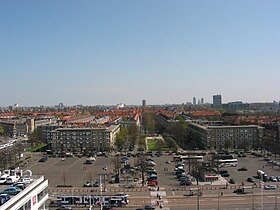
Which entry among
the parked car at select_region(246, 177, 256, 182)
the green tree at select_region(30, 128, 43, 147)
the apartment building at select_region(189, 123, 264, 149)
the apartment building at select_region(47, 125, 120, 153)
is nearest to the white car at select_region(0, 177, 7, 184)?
the parked car at select_region(246, 177, 256, 182)

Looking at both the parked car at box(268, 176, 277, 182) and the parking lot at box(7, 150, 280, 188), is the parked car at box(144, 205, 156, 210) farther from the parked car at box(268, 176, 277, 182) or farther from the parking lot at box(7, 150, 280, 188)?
the parked car at box(268, 176, 277, 182)

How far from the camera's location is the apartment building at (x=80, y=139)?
112 ft

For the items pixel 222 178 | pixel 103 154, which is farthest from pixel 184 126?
pixel 222 178

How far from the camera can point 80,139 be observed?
3447cm

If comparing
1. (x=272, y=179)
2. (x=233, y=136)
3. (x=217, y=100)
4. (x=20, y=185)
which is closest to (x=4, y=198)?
(x=20, y=185)

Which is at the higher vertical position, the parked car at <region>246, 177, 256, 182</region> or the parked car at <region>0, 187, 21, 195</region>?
the parked car at <region>0, 187, 21, 195</region>

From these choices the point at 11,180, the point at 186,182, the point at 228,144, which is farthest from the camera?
the point at 228,144

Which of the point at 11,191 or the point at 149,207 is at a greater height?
the point at 11,191

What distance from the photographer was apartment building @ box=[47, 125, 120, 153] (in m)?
34.3

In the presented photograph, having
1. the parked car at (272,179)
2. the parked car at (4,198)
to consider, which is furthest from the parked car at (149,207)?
the parked car at (272,179)

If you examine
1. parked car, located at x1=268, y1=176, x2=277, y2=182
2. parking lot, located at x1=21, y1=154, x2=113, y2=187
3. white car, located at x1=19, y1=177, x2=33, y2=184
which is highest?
white car, located at x1=19, y1=177, x2=33, y2=184

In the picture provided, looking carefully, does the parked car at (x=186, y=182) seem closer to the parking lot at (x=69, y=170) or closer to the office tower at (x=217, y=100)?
the parking lot at (x=69, y=170)

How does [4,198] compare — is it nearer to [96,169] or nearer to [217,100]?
[96,169]

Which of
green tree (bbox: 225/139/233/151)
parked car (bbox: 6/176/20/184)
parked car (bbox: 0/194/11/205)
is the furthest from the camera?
green tree (bbox: 225/139/233/151)
